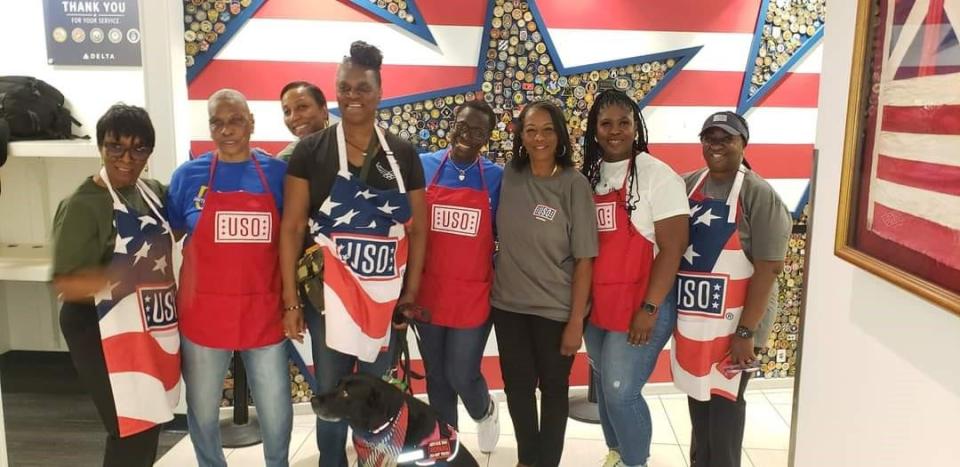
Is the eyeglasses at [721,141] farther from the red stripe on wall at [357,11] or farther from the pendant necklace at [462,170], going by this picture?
the red stripe on wall at [357,11]

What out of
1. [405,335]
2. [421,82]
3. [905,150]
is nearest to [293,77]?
[421,82]

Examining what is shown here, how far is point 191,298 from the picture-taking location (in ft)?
6.40

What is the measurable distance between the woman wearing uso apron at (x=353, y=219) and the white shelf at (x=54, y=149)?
1547 millimetres

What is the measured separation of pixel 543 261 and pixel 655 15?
174 cm

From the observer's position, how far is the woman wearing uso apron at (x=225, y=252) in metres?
1.91

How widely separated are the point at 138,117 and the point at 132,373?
718 millimetres

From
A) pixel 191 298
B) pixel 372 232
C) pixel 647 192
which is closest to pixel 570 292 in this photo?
pixel 647 192

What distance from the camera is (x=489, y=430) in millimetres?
2764

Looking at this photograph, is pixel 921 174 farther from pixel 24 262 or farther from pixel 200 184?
pixel 24 262

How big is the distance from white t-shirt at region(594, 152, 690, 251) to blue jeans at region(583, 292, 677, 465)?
10.4 inches

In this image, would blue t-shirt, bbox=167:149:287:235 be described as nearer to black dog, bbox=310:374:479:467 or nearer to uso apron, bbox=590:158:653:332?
black dog, bbox=310:374:479:467

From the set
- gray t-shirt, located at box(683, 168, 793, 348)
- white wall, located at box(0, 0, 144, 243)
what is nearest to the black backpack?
white wall, located at box(0, 0, 144, 243)

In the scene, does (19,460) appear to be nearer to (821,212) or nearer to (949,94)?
(821,212)

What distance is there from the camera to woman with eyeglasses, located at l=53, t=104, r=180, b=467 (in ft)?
5.66
